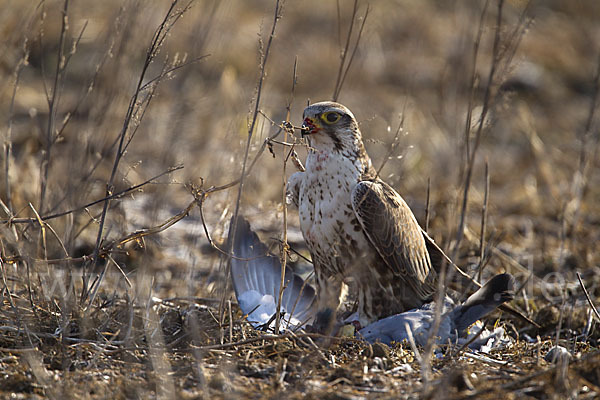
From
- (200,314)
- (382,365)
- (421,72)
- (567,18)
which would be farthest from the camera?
(567,18)

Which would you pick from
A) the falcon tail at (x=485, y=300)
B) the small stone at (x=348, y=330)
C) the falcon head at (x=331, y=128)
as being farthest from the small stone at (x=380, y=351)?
the falcon head at (x=331, y=128)

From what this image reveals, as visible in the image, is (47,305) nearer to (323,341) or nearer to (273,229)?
(323,341)

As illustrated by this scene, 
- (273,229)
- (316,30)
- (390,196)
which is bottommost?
(273,229)

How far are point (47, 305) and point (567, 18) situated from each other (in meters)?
11.5

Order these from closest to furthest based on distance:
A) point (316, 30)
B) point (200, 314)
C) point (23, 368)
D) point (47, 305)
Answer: point (23, 368), point (47, 305), point (200, 314), point (316, 30)

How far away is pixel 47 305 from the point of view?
306 centimetres

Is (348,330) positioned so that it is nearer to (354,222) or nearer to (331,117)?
(354,222)

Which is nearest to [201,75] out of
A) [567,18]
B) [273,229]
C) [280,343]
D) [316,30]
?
[316,30]

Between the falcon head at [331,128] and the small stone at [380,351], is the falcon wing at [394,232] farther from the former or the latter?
the small stone at [380,351]

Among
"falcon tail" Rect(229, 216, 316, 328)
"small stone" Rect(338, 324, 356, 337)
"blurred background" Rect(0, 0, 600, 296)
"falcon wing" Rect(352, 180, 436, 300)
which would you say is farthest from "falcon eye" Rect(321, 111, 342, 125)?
"small stone" Rect(338, 324, 356, 337)

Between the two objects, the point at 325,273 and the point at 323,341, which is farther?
the point at 325,273

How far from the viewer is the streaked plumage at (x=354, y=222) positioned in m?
3.42

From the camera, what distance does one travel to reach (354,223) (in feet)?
11.5

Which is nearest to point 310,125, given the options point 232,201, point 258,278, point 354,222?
point 354,222
